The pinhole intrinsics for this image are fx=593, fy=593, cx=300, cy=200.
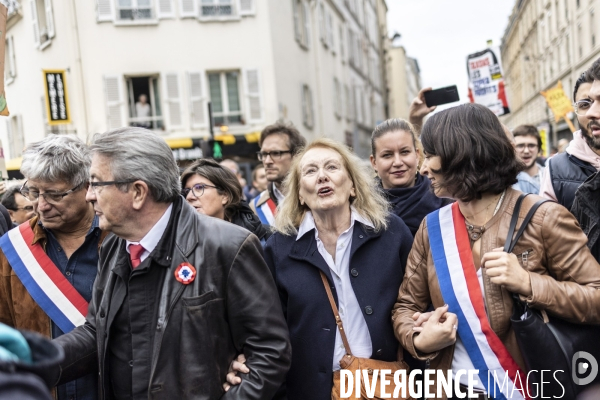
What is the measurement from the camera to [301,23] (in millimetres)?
22781

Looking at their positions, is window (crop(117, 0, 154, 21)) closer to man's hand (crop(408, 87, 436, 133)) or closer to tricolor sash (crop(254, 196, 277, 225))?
tricolor sash (crop(254, 196, 277, 225))

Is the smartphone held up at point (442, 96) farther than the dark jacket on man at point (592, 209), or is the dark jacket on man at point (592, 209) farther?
the smartphone held up at point (442, 96)

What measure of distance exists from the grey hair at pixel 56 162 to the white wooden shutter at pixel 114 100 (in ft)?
53.3

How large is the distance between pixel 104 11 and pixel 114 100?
2.79 meters

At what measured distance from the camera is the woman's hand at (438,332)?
8.16 ft

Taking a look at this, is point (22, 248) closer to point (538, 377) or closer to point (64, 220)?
point (64, 220)

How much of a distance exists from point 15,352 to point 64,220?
195cm

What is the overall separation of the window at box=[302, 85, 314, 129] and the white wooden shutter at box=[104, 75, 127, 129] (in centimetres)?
685

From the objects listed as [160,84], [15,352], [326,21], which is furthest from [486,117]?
[326,21]

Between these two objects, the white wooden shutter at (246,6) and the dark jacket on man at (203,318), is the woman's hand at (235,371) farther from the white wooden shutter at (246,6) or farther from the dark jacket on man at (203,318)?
the white wooden shutter at (246,6)

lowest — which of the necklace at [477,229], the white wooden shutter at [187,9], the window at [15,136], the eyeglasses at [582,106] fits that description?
the necklace at [477,229]

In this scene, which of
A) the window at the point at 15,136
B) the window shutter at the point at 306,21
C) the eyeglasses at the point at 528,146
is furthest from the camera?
the window shutter at the point at 306,21

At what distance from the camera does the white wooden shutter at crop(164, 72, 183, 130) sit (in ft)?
62.3

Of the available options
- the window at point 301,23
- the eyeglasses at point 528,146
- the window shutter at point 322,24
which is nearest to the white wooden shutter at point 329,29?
the window shutter at point 322,24
